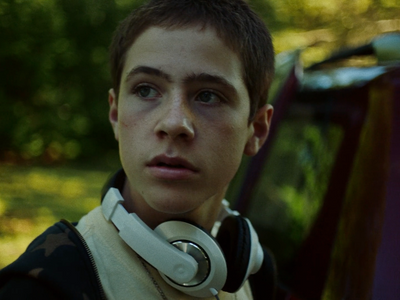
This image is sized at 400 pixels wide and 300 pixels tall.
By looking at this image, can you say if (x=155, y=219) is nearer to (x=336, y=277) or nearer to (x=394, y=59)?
(x=336, y=277)

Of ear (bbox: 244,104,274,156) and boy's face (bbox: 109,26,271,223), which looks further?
ear (bbox: 244,104,274,156)

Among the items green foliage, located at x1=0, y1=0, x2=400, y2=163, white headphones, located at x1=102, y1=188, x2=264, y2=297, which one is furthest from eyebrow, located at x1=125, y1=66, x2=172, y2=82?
green foliage, located at x1=0, y1=0, x2=400, y2=163

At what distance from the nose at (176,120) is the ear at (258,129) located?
41cm

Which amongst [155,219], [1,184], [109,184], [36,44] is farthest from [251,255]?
[36,44]

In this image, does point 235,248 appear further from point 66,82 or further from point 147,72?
point 66,82

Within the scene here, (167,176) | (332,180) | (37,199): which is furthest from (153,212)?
(37,199)

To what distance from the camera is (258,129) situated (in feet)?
6.37

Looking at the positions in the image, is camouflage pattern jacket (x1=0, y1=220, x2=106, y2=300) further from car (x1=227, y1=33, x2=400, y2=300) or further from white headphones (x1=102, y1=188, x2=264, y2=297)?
car (x1=227, y1=33, x2=400, y2=300)

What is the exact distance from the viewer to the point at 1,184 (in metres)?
9.60

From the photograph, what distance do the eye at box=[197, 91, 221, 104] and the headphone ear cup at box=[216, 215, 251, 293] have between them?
42cm

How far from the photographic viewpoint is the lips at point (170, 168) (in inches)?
58.1

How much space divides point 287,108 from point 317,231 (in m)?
0.88

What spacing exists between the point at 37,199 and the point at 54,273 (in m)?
7.71

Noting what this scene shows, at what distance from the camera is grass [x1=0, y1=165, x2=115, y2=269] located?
20.7 ft
